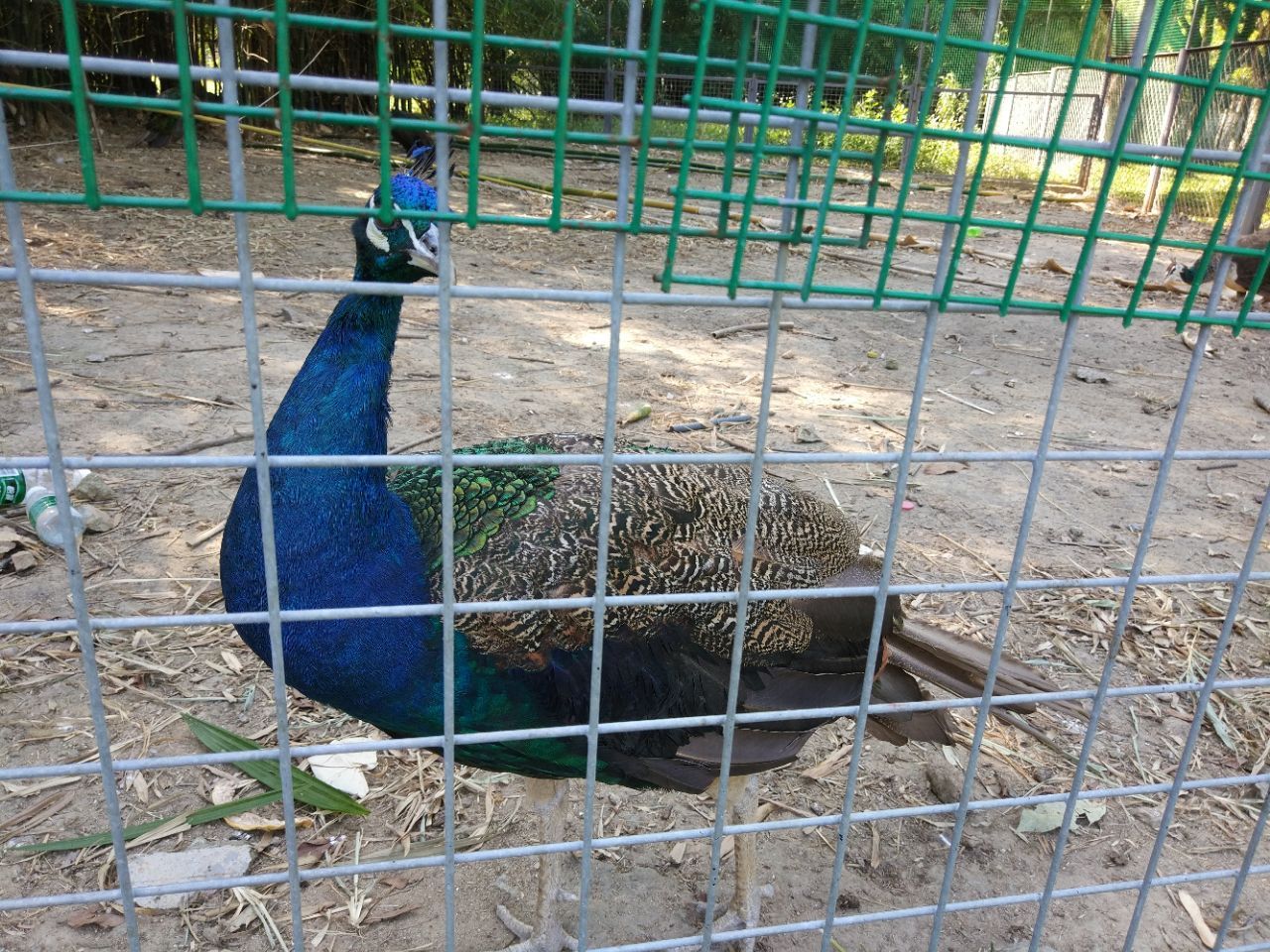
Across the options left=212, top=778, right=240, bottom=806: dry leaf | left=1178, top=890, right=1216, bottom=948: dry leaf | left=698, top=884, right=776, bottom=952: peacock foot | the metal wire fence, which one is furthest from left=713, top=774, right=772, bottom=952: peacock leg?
left=212, top=778, right=240, bottom=806: dry leaf

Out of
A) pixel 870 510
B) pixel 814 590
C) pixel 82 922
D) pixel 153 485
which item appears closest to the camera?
pixel 814 590

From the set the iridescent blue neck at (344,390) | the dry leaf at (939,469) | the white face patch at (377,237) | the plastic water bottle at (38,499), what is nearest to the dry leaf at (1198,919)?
the iridescent blue neck at (344,390)

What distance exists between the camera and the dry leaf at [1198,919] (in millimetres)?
2326

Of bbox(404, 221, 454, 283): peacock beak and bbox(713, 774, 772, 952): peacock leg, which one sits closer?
bbox(404, 221, 454, 283): peacock beak

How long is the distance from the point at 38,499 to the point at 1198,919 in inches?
148

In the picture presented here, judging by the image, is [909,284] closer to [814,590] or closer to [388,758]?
[388,758]

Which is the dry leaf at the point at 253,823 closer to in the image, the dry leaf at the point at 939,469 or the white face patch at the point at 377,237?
the white face patch at the point at 377,237

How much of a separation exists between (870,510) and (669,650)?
2.25m

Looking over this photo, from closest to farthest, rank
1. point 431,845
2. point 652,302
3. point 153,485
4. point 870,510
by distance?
point 652,302
point 431,845
point 153,485
point 870,510

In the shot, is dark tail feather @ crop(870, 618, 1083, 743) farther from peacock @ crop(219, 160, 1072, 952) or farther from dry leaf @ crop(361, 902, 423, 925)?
dry leaf @ crop(361, 902, 423, 925)

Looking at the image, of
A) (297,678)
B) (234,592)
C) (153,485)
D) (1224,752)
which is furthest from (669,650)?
(153,485)

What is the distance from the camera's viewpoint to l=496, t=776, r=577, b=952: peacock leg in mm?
2307

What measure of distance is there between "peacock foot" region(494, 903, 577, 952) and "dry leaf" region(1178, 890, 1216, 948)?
154cm

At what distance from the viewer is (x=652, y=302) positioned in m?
1.17
